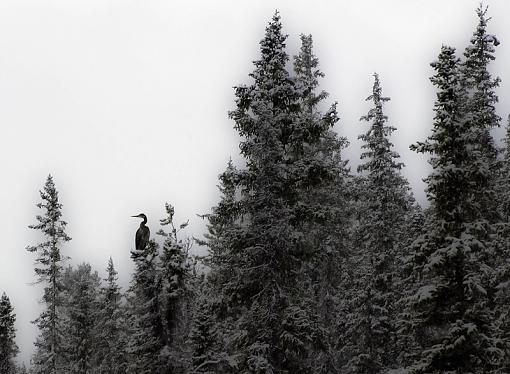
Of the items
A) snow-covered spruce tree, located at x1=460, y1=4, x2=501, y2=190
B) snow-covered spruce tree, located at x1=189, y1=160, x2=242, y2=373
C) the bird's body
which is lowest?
snow-covered spruce tree, located at x1=189, y1=160, x2=242, y2=373

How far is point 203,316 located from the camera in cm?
1977

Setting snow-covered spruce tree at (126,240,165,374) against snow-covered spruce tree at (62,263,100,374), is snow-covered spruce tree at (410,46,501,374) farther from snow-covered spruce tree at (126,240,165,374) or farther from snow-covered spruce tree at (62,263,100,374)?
snow-covered spruce tree at (62,263,100,374)

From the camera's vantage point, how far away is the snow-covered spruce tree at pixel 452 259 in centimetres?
1580

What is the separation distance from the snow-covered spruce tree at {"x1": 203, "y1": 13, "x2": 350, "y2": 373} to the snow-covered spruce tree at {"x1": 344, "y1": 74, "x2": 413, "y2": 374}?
12095 mm

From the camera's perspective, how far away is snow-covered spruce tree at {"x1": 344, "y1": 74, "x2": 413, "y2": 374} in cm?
2839

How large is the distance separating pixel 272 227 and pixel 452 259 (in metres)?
5.48

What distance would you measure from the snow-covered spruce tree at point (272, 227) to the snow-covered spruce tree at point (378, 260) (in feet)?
39.7

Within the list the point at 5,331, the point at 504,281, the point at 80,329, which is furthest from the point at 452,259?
the point at 5,331

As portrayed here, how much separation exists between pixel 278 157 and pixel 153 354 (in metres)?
8.08

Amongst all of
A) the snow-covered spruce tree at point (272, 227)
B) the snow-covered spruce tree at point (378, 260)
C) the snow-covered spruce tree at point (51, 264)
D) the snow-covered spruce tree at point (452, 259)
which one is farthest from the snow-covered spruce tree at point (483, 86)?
the snow-covered spruce tree at point (51, 264)

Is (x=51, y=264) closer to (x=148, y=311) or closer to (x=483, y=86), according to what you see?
(x=148, y=311)

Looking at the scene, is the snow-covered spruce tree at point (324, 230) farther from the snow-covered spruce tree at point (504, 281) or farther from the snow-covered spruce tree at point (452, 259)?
the snow-covered spruce tree at point (504, 281)

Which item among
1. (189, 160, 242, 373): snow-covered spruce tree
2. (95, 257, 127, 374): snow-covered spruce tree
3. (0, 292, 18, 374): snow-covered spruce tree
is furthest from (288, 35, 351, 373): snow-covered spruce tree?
(0, 292, 18, 374): snow-covered spruce tree

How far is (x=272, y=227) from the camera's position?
16219mm
